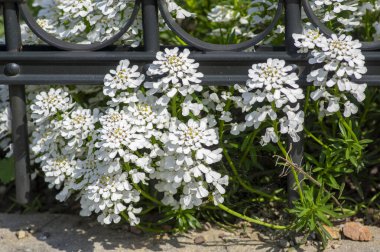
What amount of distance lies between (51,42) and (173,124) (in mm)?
568

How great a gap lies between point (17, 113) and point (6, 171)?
1.61ft

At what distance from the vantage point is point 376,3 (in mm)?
2842

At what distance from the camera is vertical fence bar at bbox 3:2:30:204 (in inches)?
104

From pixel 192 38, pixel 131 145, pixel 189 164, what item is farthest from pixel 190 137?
pixel 192 38

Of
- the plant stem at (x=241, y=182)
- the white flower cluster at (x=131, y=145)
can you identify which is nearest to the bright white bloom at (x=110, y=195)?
the white flower cluster at (x=131, y=145)

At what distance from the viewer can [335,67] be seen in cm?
234

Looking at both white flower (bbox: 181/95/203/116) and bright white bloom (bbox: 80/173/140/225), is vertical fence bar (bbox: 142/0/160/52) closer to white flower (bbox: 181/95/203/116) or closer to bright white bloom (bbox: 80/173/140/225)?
white flower (bbox: 181/95/203/116)

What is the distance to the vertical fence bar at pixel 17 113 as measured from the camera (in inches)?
104

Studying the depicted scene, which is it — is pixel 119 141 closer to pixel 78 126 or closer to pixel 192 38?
pixel 78 126

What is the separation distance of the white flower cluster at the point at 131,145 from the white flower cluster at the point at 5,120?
358mm

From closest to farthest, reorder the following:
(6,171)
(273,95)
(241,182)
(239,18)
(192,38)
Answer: (273,95) < (192,38) < (241,182) < (6,171) < (239,18)

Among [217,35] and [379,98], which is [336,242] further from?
[217,35]

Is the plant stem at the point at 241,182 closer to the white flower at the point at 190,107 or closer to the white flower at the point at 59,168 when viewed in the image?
the white flower at the point at 190,107

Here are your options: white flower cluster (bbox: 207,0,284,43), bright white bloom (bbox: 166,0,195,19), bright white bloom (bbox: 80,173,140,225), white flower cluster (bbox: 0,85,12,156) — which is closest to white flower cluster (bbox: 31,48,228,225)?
bright white bloom (bbox: 80,173,140,225)
